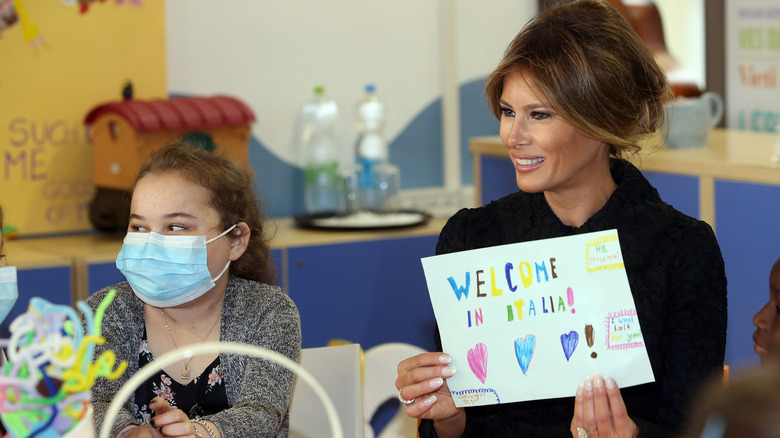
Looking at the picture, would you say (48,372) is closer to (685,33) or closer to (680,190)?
(680,190)

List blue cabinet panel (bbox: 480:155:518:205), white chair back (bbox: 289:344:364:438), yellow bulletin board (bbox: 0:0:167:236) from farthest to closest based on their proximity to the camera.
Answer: blue cabinet panel (bbox: 480:155:518:205) < yellow bulletin board (bbox: 0:0:167:236) < white chair back (bbox: 289:344:364:438)

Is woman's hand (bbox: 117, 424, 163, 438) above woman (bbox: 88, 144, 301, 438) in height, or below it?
below

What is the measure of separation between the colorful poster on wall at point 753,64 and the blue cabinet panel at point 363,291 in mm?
1563

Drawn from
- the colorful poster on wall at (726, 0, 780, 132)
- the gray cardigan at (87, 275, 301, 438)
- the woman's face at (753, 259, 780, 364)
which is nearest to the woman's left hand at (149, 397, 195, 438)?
the gray cardigan at (87, 275, 301, 438)

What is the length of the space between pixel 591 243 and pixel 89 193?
253cm

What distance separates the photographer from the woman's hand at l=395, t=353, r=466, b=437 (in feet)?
4.68

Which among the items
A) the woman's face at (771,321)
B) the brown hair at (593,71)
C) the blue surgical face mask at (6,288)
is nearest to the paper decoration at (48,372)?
the blue surgical face mask at (6,288)

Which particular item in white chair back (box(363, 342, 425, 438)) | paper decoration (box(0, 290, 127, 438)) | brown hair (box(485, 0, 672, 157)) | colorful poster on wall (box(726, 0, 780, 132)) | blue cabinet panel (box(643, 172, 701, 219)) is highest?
colorful poster on wall (box(726, 0, 780, 132))

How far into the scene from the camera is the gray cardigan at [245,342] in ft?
5.04

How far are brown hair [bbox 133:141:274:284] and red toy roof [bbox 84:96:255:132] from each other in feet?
4.38

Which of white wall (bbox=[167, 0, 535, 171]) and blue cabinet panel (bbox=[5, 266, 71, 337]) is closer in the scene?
blue cabinet panel (bbox=[5, 266, 71, 337])

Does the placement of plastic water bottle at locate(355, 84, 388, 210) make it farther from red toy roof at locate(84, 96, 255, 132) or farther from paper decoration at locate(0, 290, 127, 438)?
paper decoration at locate(0, 290, 127, 438)

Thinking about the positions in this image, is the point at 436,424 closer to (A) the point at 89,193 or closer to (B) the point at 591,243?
(B) the point at 591,243

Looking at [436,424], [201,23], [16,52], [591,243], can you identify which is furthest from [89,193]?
[591,243]
